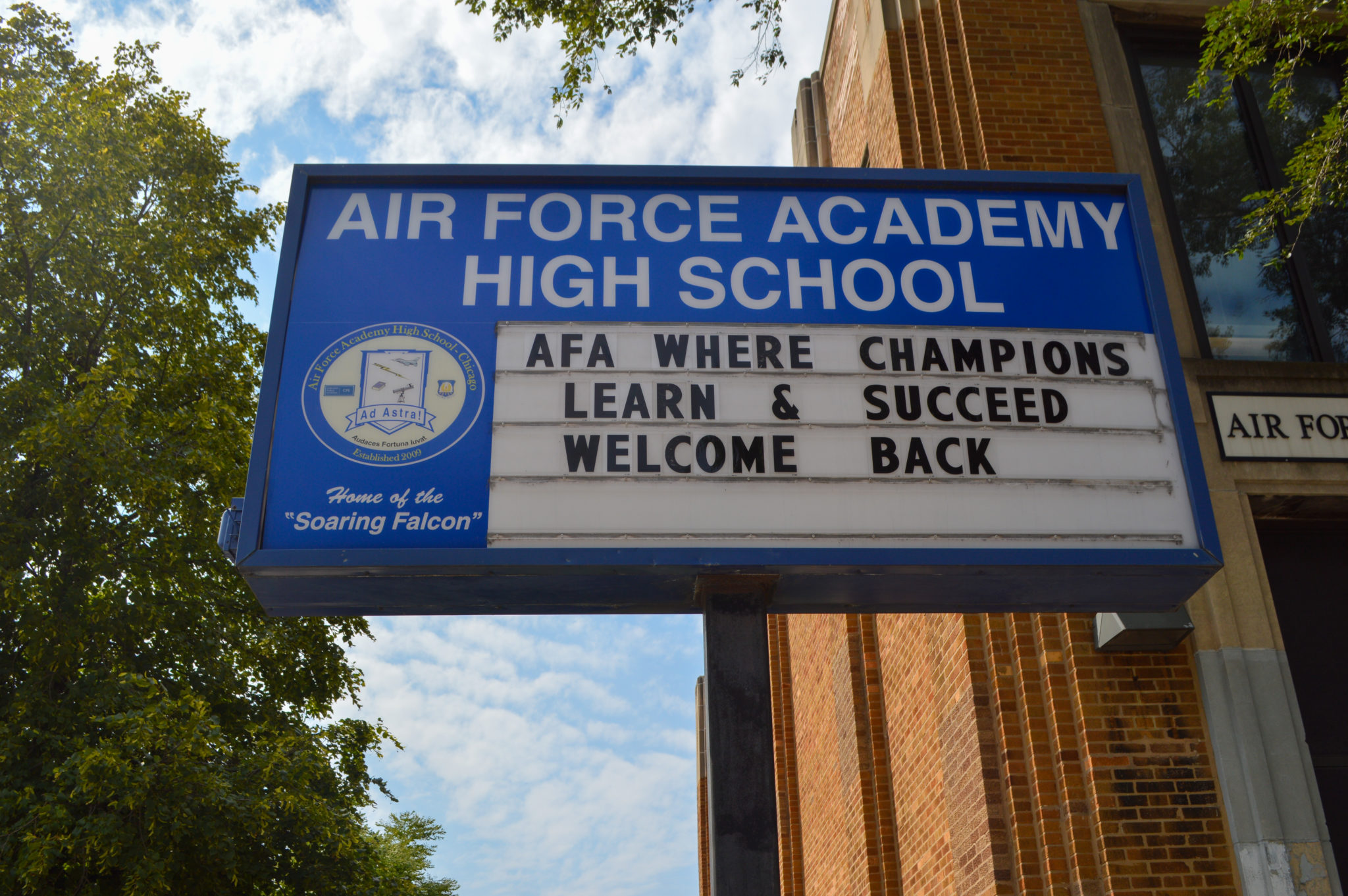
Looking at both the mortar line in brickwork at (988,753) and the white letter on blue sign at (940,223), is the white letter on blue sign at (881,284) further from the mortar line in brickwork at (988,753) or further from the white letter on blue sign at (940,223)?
the mortar line in brickwork at (988,753)

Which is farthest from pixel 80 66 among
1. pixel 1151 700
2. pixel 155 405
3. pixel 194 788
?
pixel 1151 700

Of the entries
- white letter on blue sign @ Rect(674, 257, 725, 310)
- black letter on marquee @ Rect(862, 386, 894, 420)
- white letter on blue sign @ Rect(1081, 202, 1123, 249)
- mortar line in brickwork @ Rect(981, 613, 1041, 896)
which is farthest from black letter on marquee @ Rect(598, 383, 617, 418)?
mortar line in brickwork @ Rect(981, 613, 1041, 896)

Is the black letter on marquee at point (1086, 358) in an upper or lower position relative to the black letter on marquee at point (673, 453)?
upper

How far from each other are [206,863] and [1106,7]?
1231cm

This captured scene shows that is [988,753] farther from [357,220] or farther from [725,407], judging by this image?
[357,220]

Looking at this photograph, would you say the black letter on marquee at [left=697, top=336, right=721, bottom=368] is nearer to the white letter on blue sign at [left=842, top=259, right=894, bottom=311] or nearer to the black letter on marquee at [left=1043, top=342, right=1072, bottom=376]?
the white letter on blue sign at [left=842, top=259, right=894, bottom=311]

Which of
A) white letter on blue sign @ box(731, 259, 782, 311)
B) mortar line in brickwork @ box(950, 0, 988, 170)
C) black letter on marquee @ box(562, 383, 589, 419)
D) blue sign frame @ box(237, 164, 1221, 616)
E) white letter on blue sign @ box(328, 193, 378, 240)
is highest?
mortar line in brickwork @ box(950, 0, 988, 170)

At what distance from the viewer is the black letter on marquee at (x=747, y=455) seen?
16.1 feet

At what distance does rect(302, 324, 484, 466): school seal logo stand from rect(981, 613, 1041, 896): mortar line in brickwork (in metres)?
4.19

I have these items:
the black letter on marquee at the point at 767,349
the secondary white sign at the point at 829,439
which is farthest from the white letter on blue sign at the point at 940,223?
the black letter on marquee at the point at 767,349

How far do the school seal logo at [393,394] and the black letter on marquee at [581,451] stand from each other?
0.49 metres

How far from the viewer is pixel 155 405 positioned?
1314 cm

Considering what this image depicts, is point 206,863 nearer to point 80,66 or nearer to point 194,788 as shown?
point 194,788

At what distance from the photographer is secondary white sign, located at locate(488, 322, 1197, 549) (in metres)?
4.79
